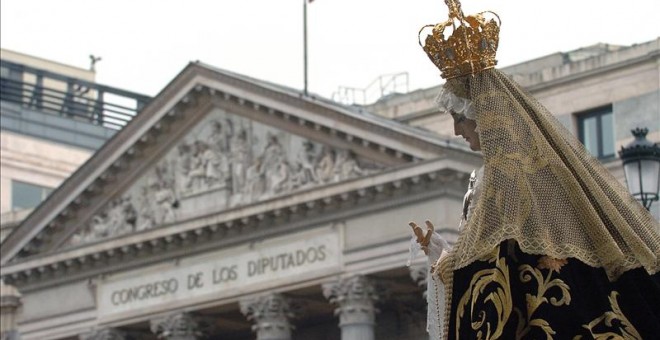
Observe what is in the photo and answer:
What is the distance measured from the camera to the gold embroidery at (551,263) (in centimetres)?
693

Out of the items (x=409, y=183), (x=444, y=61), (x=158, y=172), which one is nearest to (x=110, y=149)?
(x=158, y=172)

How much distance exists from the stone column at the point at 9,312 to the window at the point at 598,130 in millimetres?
18693

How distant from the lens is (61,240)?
56.2m

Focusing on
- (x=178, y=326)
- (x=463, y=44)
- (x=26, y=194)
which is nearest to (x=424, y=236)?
(x=463, y=44)

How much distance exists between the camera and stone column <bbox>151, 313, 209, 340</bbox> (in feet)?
172

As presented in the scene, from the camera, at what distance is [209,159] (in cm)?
5325

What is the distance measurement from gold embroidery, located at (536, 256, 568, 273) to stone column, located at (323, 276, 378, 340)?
41516 mm

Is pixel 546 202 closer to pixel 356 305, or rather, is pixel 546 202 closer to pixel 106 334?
pixel 356 305

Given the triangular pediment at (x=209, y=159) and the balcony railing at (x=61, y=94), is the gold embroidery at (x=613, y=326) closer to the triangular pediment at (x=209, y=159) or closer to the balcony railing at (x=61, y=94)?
the triangular pediment at (x=209, y=159)

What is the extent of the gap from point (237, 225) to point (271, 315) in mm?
2479

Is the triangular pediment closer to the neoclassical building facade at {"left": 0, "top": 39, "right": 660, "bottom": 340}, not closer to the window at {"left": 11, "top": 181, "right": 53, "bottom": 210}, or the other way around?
the neoclassical building facade at {"left": 0, "top": 39, "right": 660, "bottom": 340}

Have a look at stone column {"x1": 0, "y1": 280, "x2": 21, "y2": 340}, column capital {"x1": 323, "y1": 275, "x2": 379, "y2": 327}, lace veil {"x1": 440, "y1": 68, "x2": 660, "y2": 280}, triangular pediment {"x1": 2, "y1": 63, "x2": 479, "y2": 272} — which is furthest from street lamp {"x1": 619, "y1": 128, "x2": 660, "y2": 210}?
stone column {"x1": 0, "y1": 280, "x2": 21, "y2": 340}

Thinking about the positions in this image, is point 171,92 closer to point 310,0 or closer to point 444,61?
point 310,0

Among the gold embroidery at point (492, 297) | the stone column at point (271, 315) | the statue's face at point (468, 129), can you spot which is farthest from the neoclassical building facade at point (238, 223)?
the gold embroidery at point (492, 297)
